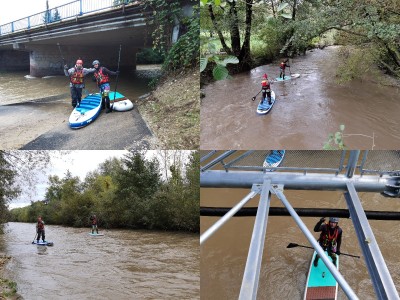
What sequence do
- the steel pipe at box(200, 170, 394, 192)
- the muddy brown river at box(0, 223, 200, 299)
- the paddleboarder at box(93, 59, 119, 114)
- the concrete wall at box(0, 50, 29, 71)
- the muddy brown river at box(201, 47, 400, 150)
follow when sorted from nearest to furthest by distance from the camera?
the steel pipe at box(200, 170, 394, 192) < the paddleboarder at box(93, 59, 119, 114) < the muddy brown river at box(0, 223, 200, 299) < the muddy brown river at box(201, 47, 400, 150) < the concrete wall at box(0, 50, 29, 71)

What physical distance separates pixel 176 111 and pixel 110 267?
461cm

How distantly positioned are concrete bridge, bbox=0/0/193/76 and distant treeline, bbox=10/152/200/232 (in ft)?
9.83

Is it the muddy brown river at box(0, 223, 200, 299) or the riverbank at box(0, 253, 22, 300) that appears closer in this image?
the riverbank at box(0, 253, 22, 300)

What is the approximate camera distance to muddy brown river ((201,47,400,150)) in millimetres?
6449

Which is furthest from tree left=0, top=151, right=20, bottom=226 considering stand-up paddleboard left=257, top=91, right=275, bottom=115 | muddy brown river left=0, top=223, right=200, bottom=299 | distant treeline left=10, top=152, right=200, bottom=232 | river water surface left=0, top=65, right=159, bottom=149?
stand-up paddleboard left=257, top=91, right=275, bottom=115

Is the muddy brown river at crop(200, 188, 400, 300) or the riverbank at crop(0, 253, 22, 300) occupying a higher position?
the muddy brown river at crop(200, 188, 400, 300)

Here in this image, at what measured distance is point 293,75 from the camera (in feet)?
32.4

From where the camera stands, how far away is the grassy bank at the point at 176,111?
4.57 meters

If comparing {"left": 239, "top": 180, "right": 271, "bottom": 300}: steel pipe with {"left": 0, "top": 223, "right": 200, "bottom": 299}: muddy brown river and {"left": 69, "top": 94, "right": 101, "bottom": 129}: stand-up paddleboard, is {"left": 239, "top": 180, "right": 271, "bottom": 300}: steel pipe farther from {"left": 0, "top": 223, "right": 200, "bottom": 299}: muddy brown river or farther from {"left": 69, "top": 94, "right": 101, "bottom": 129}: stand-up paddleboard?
{"left": 0, "top": 223, "right": 200, "bottom": 299}: muddy brown river

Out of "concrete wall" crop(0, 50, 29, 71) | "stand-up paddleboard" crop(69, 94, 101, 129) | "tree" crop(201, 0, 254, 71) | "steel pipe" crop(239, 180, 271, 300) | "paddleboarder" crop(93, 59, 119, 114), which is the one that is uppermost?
"concrete wall" crop(0, 50, 29, 71)

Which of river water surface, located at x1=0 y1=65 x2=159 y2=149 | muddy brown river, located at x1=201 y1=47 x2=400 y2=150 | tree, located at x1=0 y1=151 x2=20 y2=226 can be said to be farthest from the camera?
tree, located at x1=0 y1=151 x2=20 y2=226

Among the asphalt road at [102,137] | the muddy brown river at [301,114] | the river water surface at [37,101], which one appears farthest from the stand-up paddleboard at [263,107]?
the asphalt road at [102,137]

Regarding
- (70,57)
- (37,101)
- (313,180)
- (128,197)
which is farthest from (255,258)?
(128,197)

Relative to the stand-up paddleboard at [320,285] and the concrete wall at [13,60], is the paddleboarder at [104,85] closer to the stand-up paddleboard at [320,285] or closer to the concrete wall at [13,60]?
the stand-up paddleboard at [320,285]
